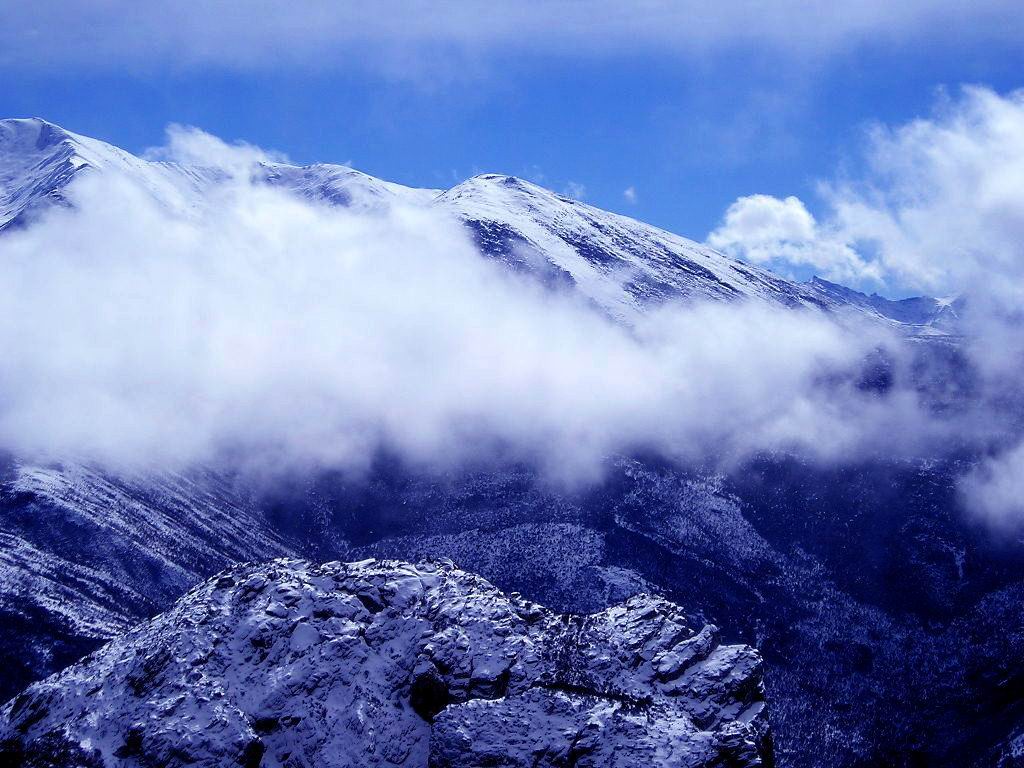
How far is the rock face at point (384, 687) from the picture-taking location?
251 ft

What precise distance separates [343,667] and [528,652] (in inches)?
773

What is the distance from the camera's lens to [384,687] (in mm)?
85875

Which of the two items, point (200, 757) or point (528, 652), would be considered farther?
point (528, 652)

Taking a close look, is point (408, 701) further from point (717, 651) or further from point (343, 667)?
point (717, 651)

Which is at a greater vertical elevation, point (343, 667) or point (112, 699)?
point (343, 667)

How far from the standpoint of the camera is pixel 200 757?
73.9 meters

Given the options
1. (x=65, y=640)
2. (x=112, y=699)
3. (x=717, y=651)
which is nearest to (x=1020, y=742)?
(x=717, y=651)

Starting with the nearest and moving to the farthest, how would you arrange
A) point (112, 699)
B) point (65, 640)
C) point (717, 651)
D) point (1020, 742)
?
point (112, 699), point (717, 651), point (1020, 742), point (65, 640)

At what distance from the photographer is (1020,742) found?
16250cm

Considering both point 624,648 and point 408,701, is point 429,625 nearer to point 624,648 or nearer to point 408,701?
point 408,701

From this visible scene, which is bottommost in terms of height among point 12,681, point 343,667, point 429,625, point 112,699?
point 12,681

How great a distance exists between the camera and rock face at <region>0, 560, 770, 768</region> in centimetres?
7656

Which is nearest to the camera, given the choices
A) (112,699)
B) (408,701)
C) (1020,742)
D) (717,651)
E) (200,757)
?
(200,757)

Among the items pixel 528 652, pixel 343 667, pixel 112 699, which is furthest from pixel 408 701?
pixel 112 699
